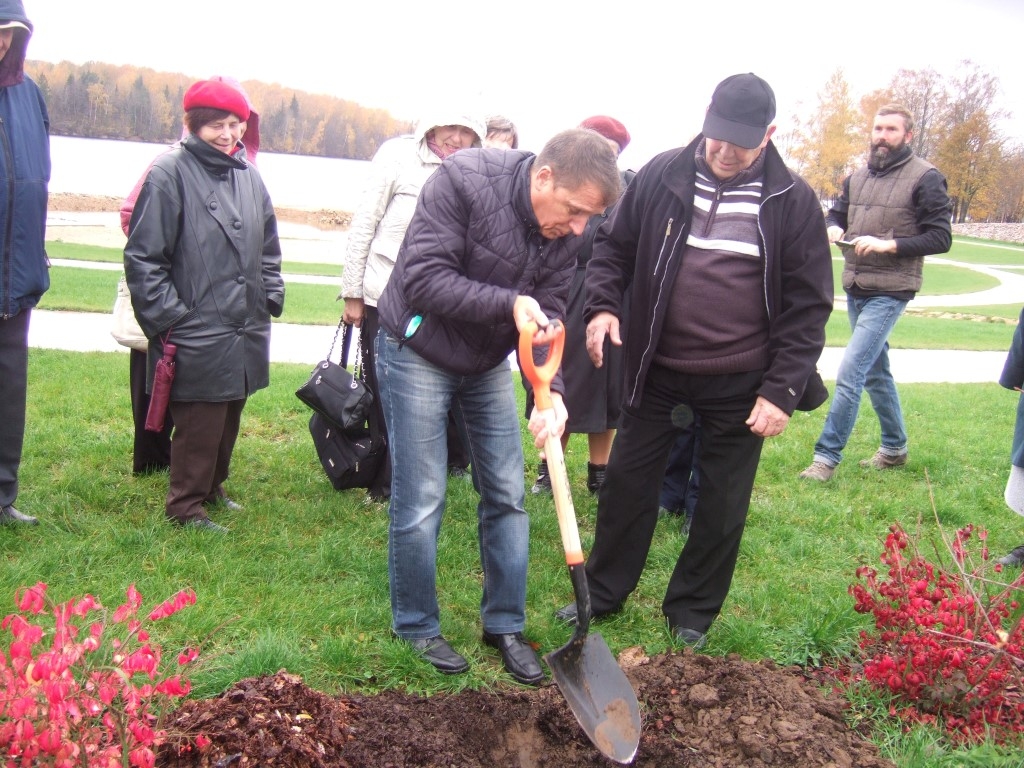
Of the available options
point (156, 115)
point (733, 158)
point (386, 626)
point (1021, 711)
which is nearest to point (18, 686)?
point (386, 626)

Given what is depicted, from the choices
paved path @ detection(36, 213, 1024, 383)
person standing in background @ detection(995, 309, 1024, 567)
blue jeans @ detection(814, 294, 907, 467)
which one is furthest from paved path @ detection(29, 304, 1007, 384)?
person standing in background @ detection(995, 309, 1024, 567)

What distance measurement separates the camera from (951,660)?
312cm

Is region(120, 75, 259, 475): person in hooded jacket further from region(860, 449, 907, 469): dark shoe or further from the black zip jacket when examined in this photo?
region(860, 449, 907, 469): dark shoe

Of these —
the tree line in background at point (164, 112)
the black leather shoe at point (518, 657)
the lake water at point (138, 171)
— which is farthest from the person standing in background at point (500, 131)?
the tree line in background at point (164, 112)

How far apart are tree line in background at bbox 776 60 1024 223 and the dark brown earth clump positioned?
176ft

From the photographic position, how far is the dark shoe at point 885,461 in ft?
21.3

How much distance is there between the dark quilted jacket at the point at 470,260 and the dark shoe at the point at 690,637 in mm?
1415

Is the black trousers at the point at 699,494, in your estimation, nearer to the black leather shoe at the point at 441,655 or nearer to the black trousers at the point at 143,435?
the black leather shoe at the point at 441,655

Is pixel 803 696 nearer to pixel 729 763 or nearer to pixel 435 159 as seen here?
pixel 729 763

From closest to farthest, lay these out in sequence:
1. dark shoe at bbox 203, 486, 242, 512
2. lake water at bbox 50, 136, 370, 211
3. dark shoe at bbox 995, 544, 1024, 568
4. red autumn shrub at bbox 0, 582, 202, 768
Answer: red autumn shrub at bbox 0, 582, 202, 768 < dark shoe at bbox 995, 544, 1024, 568 < dark shoe at bbox 203, 486, 242, 512 < lake water at bbox 50, 136, 370, 211

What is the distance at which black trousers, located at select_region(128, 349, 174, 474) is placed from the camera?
4988 mm

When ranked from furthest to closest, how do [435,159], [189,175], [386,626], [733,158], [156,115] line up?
[156,115]
[435,159]
[189,175]
[386,626]
[733,158]

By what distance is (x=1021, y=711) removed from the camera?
3121 millimetres

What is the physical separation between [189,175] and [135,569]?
177 cm
